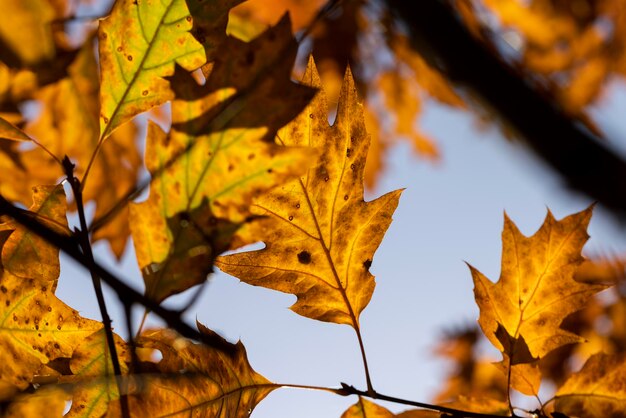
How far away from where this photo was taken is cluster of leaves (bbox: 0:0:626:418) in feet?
2.08

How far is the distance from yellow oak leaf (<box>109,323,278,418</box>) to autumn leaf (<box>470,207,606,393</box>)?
361 mm

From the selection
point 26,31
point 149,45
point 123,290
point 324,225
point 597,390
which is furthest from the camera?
point 26,31

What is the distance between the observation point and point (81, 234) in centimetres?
68

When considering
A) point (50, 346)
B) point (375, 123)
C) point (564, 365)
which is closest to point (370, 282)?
point (50, 346)

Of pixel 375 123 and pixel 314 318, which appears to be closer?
pixel 314 318

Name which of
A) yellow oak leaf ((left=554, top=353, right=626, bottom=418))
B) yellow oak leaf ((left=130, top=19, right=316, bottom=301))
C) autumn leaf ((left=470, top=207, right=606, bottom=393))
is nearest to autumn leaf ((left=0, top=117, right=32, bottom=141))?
yellow oak leaf ((left=130, top=19, right=316, bottom=301))

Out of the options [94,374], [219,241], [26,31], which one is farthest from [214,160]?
[26,31]

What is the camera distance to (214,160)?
645mm

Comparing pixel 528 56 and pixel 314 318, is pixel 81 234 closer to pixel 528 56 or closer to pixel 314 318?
pixel 314 318

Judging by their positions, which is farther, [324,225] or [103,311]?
[324,225]

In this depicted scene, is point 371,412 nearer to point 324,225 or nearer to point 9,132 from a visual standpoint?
point 324,225

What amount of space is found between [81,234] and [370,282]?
0.40 metres

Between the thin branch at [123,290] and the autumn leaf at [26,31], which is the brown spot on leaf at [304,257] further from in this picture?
the autumn leaf at [26,31]

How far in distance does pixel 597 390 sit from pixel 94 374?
2.37 feet
